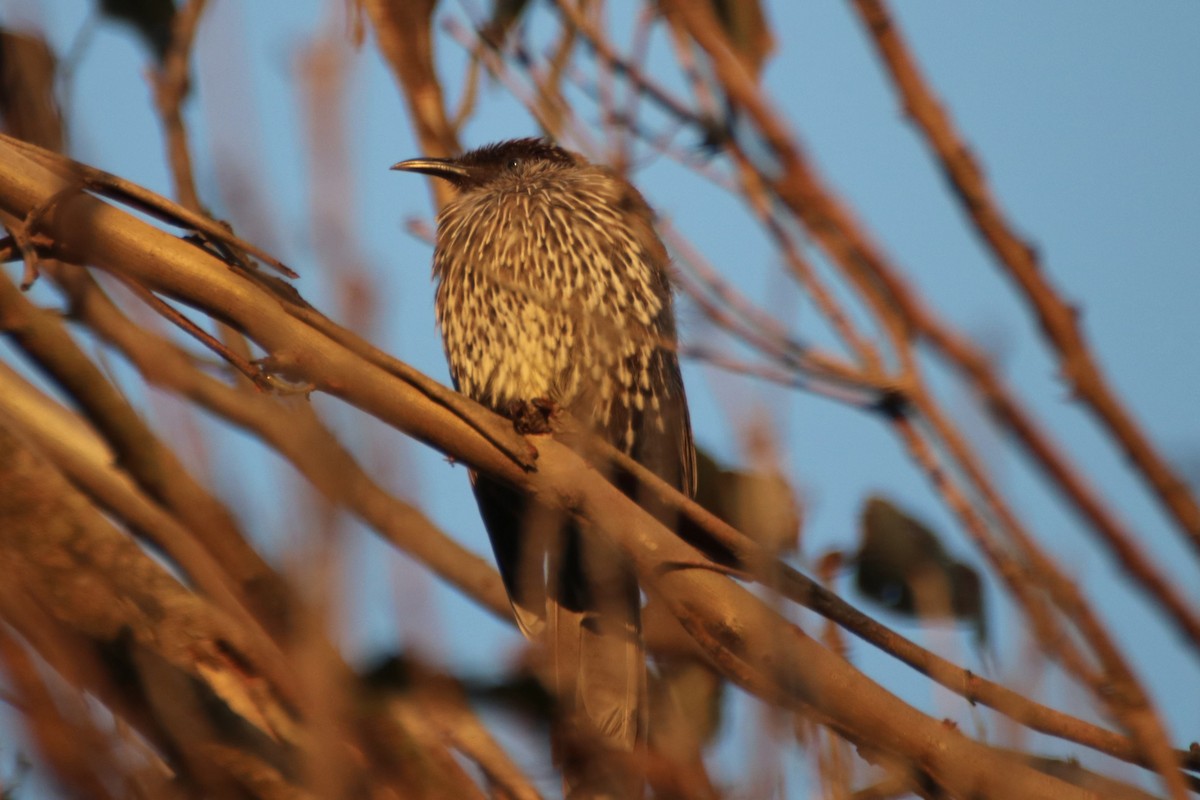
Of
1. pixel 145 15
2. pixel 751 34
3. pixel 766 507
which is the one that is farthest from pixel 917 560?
pixel 145 15

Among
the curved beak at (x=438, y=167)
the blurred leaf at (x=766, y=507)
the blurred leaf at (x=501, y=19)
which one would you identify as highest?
the curved beak at (x=438, y=167)

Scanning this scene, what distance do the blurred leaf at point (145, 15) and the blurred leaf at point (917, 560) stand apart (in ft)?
9.12

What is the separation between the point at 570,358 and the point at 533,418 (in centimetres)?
147

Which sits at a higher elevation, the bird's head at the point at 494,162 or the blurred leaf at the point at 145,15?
the bird's head at the point at 494,162

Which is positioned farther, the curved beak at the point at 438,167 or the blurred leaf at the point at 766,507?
the curved beak at the point at 438,167

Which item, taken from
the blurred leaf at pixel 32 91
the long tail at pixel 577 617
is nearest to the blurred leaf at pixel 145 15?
the blurred leaf at pixel 32 91

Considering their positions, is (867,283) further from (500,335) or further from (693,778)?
(500,335)

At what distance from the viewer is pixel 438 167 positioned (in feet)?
16.5

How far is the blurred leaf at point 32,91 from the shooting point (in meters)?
2.43

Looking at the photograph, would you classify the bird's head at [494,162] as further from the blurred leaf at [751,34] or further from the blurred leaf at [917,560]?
the blurred leaf at [751,34]

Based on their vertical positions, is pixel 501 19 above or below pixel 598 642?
above

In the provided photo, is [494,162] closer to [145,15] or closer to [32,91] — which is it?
[145,15]

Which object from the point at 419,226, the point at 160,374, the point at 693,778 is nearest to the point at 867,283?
the point at 693,778

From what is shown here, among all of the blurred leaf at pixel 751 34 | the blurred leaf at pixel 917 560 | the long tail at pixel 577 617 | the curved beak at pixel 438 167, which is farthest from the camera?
the curved beak at pixel 438 167
